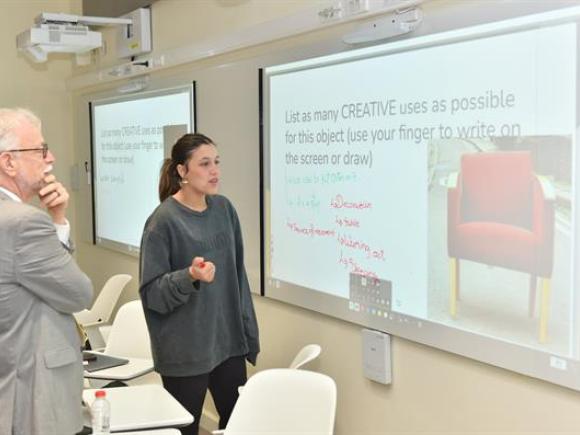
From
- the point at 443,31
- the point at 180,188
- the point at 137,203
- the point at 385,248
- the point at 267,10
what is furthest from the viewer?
the point at 137,203

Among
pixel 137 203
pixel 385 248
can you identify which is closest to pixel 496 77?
pixel 385 248

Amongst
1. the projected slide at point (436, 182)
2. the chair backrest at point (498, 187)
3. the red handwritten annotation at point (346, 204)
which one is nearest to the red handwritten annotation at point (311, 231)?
the projected slide at point (436, 182)

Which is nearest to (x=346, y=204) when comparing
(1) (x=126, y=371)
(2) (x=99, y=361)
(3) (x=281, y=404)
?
(3) (x=281, y=404)

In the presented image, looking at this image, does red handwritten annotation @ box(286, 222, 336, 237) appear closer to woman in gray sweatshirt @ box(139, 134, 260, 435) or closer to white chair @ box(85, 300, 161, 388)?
woman in gray sweatshirt @ box(139, 134, 260, 435)

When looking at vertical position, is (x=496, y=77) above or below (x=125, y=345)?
above

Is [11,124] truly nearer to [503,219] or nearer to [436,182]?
[436,182]

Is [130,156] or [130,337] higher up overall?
[130,156]

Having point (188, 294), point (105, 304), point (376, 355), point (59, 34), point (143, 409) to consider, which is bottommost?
point (105, 304)

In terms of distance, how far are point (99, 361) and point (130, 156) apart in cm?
216

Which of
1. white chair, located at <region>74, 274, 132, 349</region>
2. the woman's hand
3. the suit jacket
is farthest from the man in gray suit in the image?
white chair, located at <region>74, 274, 132, 349</region>

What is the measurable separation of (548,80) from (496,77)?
0.65ft

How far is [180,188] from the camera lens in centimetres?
306

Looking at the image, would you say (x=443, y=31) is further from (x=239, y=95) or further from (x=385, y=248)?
(x=239, y=95)

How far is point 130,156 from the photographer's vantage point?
520 cm
